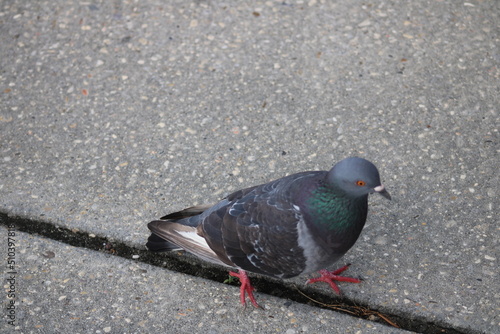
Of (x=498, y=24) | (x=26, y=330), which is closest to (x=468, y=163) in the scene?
(x=498, y=24)

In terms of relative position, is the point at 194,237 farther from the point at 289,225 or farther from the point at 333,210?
the point at 333,210

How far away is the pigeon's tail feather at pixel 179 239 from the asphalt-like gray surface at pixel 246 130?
18 cm

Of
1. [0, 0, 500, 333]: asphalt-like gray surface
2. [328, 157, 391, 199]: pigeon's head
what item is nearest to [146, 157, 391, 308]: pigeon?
[328, 157, 391, 199]: pigeon's head

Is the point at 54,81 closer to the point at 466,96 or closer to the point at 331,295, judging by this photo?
the point at 331,295

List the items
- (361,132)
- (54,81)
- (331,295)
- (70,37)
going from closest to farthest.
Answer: (331,295)
(361,132)
(54,81)
(70,37)

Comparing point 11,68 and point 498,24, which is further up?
point 498,24

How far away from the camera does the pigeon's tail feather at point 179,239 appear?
9.39 ft

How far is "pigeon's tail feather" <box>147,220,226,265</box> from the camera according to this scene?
113 inches

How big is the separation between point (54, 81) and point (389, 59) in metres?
2.42

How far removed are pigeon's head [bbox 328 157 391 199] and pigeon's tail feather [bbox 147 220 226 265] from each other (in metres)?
0.74

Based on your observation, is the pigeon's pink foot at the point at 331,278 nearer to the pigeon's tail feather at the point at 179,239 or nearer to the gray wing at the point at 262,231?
the gray wing at the point at 262,231

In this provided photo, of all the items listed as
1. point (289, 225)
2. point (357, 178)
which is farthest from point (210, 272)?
point (357, 178)

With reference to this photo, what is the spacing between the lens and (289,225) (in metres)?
2.68

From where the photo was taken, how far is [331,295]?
2924mm
